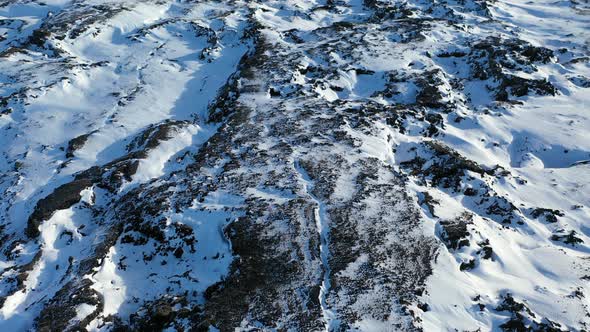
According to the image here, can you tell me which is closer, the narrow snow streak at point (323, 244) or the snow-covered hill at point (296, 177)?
the narrow snow streak at point (323, 244)

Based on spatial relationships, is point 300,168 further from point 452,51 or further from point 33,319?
point 452,51

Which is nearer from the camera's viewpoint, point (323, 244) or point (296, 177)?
point (323, 244)

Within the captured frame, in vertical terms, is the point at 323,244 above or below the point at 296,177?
below

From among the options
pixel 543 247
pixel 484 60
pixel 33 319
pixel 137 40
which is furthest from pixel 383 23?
pixel 33 319

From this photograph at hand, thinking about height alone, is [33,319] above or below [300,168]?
below
